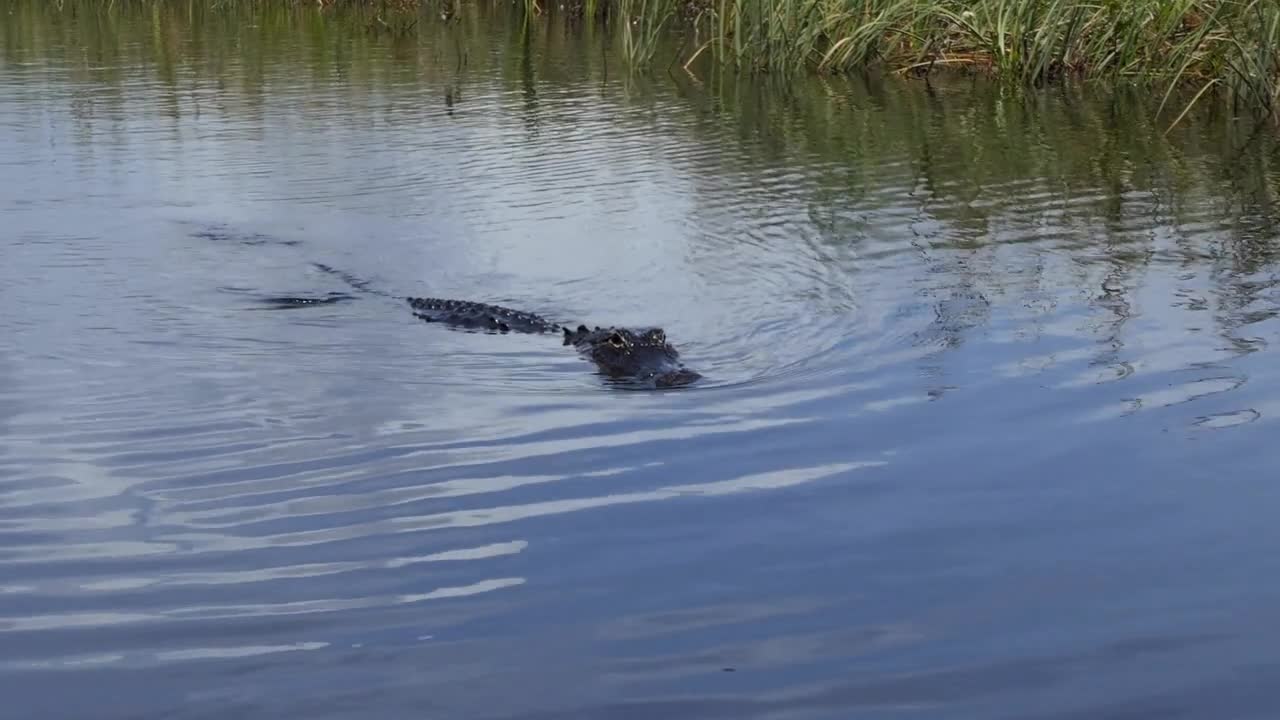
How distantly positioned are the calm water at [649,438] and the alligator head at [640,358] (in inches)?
4.2

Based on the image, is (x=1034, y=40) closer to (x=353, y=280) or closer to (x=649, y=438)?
(x=353, y=280)

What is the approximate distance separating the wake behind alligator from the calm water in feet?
0.35

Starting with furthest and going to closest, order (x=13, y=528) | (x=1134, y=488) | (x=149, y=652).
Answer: (x=1134, y=488)
(x=13, y=528)
(x=149, y=652)

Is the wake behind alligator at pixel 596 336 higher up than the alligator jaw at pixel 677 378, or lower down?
higher up

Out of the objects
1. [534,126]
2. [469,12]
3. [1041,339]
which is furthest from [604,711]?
[469,12]

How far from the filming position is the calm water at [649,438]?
384 centimetres

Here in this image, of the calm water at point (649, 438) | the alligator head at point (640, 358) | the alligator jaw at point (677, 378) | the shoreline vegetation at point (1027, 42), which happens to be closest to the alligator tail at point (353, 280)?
the calm water at point (649, 438)

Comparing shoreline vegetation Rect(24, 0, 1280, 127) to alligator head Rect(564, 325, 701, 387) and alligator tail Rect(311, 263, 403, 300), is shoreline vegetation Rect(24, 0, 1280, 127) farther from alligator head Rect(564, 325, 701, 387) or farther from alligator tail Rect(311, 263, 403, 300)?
alligator head Rect(564, 325, 701, 387)

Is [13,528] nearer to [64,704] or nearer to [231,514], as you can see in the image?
[231,514]

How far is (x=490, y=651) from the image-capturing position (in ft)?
12.8

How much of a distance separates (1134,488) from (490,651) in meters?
2.32

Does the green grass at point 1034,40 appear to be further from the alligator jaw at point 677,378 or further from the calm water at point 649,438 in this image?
the alligator jaw at point 677,378

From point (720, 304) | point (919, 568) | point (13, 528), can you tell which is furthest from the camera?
point (720, 304)

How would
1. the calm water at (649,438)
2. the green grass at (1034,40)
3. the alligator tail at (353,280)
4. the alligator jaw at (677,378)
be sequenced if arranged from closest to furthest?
the calm water at (649,438), the alligator jaw at (677,378), the alligator tail at (353,280), the green grass at (1034,40)
